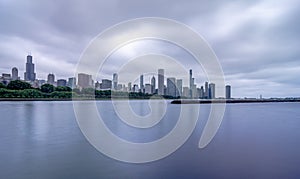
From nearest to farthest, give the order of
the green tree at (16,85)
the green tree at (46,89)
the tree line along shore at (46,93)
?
the tree line along shore at (46,93) < the green tree at (16,85) < the green tree at (46,89)

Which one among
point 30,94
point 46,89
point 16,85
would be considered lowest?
point 30,94

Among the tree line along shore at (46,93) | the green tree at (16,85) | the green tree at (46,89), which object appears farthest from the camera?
the green tree at (46,89)

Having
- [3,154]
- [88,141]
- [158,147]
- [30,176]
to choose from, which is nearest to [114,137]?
[88,141]

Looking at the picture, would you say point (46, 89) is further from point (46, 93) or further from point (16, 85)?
point (16, 85)

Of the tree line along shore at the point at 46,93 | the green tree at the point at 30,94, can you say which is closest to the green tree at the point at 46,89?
the tree line along shore at the point at 46,93

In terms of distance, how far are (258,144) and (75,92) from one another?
88.4 meters

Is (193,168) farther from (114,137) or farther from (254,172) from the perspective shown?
(114,137)

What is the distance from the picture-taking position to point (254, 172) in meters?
6.84

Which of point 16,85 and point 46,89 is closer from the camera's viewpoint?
point 16,85

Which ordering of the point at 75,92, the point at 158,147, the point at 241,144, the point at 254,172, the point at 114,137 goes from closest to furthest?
1. the point at 254,172
2. the point at 158,147
3. the point at 241,144
4. the point at 114,137
5. the point at 75,92

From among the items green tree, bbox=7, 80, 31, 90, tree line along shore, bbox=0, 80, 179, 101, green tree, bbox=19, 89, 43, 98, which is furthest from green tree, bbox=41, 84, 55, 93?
green tree, bbox=7, 80, 31, 90

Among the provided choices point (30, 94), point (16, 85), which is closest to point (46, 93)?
point (30, 94)

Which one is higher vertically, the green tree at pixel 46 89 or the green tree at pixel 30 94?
the green tree at pixel 46 89

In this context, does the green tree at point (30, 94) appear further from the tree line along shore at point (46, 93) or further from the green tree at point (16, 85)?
the green tree at point (16, 85)
